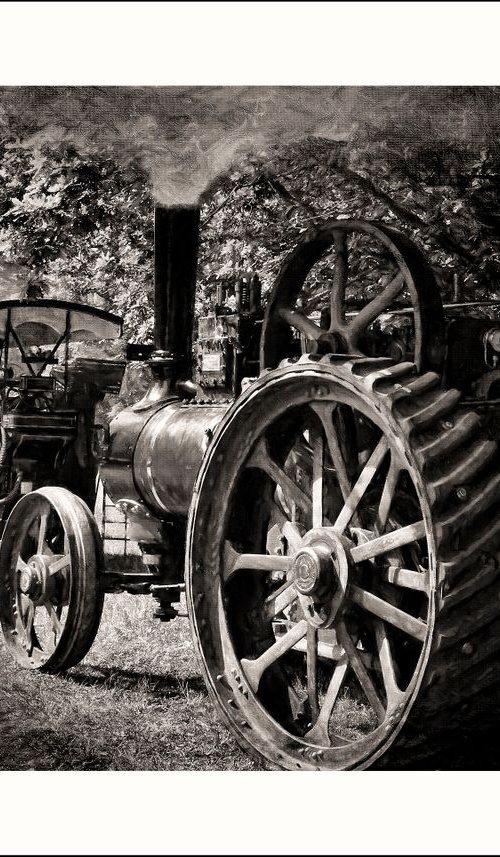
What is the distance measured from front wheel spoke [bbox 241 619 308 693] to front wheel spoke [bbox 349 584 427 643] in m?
0.26

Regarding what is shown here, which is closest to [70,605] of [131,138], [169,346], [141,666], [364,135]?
[141,666]

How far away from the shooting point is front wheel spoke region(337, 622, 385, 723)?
3406 millimetres

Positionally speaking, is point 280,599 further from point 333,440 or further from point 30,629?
point 30,629

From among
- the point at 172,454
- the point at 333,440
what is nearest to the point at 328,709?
the point at 333,440

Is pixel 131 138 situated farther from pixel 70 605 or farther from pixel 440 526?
pixel 440 526

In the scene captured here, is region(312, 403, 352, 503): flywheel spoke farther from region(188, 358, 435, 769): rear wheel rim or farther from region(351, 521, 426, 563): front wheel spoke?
region(351, 521, 426, 563): front wheel spoke

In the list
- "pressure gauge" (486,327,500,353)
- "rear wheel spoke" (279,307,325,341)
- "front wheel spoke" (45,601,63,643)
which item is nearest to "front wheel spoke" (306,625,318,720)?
"rear wheel spoke" (279,307,325,341)

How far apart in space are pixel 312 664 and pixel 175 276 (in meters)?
1.95

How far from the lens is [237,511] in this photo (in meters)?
3.88

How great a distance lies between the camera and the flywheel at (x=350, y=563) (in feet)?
9.82

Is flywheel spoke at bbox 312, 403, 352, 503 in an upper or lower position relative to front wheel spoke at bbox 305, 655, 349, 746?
upper

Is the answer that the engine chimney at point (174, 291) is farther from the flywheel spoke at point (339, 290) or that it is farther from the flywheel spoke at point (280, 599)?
the flywheel spoke at point (280, 599)

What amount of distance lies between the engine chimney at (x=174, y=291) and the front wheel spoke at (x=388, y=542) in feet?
6.25

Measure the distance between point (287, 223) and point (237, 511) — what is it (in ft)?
4.27
